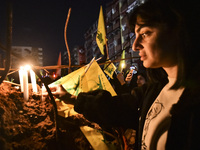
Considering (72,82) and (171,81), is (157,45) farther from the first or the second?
(72,82)

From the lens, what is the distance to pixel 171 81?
1286 mm

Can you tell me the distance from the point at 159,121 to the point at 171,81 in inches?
15.9

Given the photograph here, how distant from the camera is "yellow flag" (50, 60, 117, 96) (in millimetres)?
1781

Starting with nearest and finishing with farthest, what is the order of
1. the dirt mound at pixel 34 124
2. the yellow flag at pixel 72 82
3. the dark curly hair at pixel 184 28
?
the dark curly hair at pixel 184 28 < the dirt mound at pixel 34 124 < the yellow flag at pixel 72 82

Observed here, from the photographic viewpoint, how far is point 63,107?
1888 millimetres

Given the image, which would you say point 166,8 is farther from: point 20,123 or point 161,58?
point 20,123

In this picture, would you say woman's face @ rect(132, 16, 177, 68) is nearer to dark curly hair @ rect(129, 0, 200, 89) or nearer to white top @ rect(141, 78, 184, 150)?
dark curly hair @ rect(129, 0, 200, 89)

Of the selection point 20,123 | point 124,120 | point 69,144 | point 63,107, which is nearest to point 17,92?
point 20,123

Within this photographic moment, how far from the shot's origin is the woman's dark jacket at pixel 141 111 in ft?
3.02

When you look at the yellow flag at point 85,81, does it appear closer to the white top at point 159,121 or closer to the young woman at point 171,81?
the young woman at point 171,81

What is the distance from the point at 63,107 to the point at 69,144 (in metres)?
0.60

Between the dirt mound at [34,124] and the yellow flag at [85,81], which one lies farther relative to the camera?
the yellow flag at [85,81]

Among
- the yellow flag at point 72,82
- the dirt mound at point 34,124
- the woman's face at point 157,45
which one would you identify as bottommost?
the dirt mound at point 34,124

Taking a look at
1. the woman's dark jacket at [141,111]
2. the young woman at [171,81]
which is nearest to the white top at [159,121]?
the young woman at [171,81]
